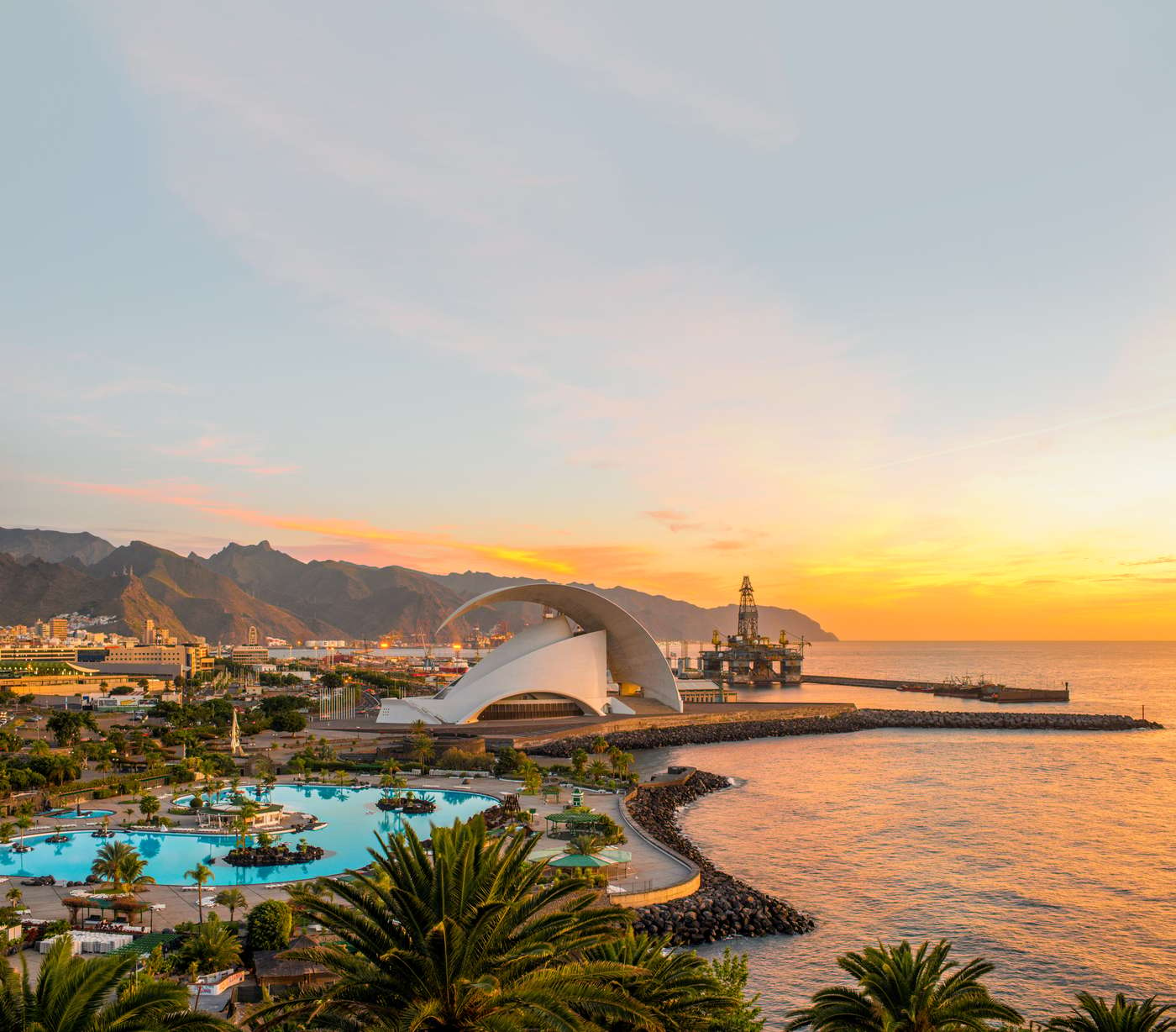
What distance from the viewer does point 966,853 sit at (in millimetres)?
Answer: 35344

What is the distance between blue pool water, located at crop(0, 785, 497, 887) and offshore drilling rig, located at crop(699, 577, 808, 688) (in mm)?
107928

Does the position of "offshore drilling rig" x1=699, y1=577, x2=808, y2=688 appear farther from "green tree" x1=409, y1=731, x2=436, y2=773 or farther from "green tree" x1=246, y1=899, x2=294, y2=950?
"green tree" x1=246, y1=899, x2=294, y2=950

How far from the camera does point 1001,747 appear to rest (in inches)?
2677

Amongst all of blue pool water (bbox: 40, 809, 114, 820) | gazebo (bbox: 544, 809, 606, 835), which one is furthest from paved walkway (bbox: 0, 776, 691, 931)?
gazebo (bbox: 544, 809, 606, 835)

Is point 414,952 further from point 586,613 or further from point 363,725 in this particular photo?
point 586,613

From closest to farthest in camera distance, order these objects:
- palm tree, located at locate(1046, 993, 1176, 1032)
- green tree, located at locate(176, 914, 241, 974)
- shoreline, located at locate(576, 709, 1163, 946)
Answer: palm tree, located at locate(1046, 993, 1176, 1032), green tree, located at locate(176, 914, 241, 974), shoreline, located at locate(576, 709, 1163, 946)

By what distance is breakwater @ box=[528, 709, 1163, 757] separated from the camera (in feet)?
218

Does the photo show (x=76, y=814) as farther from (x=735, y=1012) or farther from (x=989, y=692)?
(x=989, y=692)

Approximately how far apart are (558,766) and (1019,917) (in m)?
24.1

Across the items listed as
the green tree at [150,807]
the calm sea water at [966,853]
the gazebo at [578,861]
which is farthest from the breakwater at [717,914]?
the green tree at [150,807]

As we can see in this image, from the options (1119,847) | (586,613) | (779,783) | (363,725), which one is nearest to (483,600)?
(586,613)

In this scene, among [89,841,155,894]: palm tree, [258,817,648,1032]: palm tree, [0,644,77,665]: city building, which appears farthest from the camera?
[0,644,77,665]: city building

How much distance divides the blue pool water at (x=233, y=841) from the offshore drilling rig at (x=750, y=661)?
10793 centimetres

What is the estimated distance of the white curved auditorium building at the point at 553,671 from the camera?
217 feet
